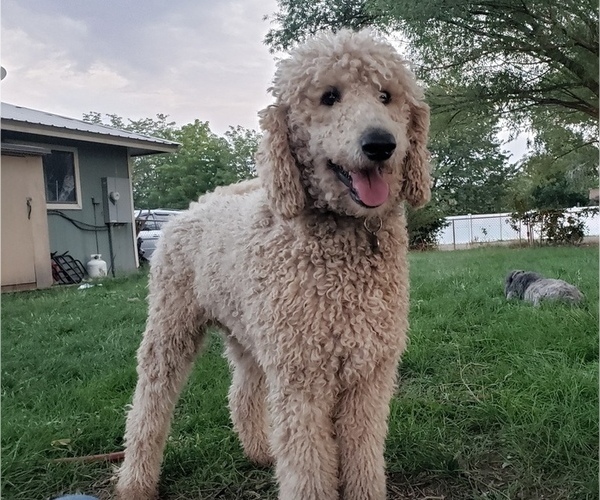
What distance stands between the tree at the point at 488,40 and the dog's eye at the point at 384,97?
1787mm

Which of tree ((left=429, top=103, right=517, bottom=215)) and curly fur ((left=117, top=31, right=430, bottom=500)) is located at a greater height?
tree ((left=429, top=103, right=517, bottom=215))

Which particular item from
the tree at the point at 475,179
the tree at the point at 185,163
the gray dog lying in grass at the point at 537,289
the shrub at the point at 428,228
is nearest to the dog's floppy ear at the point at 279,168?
the tree at the point at 185,163

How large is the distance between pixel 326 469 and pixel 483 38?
13.1ft

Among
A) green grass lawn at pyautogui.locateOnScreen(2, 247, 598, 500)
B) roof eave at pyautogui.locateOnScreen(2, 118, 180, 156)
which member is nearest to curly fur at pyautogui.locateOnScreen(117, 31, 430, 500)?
green grass lawn at pyautogui.locateOnScreen(2, 247, 598, 500)

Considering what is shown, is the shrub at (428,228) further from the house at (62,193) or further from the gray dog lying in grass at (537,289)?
the house at (62,193)

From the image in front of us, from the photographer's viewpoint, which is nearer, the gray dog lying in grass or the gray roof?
the gray dog lying in grass

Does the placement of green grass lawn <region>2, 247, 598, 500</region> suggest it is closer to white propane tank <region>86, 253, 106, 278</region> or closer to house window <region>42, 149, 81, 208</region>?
white propane tank <region>86, 253, 106, 278</region>

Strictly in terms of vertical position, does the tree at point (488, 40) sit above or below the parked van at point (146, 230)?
above

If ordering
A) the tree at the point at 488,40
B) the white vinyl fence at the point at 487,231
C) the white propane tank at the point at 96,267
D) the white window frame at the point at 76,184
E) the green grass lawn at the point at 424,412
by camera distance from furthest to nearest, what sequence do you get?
1. the white vinyl fence at the point at 487,231
2. the white propane tank at the point at 96,267
3. the white window frame at the point at 76,184
4. the tree at the point at 488,40
5. the green grass lawn at the point at 424,412

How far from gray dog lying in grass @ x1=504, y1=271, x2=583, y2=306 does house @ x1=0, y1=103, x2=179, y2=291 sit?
118 inches

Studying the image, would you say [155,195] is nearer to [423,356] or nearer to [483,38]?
[423,356]

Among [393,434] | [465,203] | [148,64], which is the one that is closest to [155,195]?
[148,64]

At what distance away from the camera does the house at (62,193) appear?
174 inches

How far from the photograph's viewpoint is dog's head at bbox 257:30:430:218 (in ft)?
4.34
